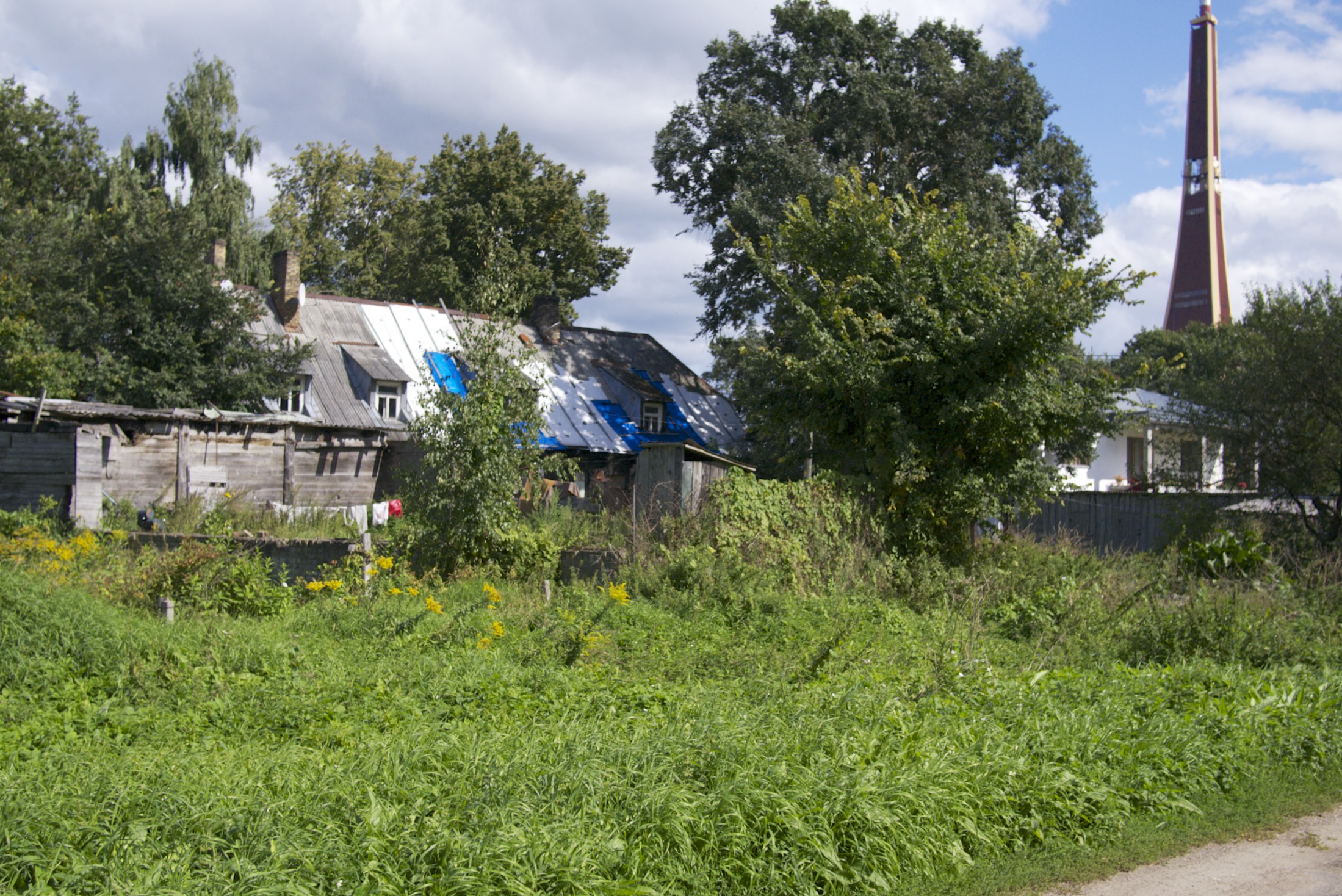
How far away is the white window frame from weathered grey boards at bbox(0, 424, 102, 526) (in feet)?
26.3

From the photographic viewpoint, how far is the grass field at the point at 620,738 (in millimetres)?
4164

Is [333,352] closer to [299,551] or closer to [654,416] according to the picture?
[654,416]

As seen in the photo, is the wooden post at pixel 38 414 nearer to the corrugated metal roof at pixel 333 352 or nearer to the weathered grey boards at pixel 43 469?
the weathered grey boards at pixel 43 469

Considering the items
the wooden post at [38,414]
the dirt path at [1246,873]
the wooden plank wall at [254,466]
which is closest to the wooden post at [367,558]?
the dirt path at [1246,873]

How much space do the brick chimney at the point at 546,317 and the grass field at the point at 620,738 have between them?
23939 millimetres

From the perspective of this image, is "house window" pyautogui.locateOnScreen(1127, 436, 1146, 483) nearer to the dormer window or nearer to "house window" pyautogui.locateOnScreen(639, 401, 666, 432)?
"house window" pyautogui.locateOnScreen(639, 401, 666, 432)

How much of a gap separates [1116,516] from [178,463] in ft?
70.2

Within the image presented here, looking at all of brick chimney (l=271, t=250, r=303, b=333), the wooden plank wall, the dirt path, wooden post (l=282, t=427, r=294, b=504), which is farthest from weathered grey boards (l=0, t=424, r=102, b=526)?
the dirt path

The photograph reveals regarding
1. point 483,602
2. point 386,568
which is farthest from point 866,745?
point 386,568

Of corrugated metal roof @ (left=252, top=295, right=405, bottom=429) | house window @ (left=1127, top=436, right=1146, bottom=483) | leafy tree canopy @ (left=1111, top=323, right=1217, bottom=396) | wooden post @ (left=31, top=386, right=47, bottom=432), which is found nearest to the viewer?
leafy tree canopy @ (left=1111, top=323, right=1217, bottom=396)

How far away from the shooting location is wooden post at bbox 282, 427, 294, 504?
2230 centimetres

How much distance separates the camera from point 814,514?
13.0 metres

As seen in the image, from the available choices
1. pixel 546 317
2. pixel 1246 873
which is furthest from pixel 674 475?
pixel 546 317

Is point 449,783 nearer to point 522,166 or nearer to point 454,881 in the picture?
point 454,881
